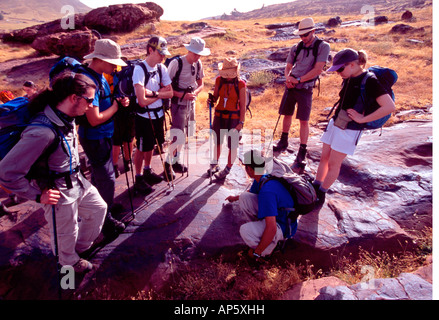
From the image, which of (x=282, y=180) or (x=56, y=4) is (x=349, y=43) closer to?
(x=282, y=180)

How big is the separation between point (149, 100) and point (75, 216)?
5.79ft

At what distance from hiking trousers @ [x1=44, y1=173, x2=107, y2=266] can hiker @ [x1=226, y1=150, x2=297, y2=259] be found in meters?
1.70

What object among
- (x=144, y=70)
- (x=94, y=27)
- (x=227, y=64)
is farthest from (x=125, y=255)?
(x=94, y=27)

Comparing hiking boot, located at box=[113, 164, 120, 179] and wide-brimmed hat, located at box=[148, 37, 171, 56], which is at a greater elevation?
wide-brimmed hat, located at box=[148, 37, 171, 56]

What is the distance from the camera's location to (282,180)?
2.87 metres

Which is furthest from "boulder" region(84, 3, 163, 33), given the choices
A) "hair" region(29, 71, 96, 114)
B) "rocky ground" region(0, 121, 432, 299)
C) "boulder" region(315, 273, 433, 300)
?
"boulder" region(315, 273, 433, 300)

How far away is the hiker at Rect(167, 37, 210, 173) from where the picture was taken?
427 centimetres

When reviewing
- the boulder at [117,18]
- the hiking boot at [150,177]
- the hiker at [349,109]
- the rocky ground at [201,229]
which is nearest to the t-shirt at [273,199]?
the rocky ground at [201,229]

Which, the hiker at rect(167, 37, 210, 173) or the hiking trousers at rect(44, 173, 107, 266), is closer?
the hiking trousers at rect(44, 173, 107, 266)

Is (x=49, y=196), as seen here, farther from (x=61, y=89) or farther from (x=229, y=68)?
(x=229, y=68)

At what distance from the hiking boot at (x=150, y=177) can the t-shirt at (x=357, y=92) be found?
10.2ft

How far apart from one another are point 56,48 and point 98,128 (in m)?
19.6

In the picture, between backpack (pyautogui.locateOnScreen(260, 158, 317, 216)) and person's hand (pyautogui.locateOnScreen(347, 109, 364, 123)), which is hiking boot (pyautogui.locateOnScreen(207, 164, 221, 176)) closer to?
backpack (pyautogui.locateOnScreen(260, 158, 317, 216))

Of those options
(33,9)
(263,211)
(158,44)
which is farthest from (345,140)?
(33,9)
